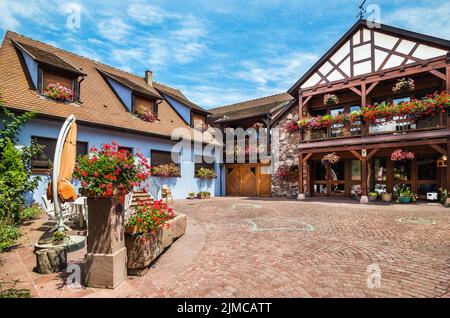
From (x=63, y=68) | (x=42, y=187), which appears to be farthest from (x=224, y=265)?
(x=63, y=68)

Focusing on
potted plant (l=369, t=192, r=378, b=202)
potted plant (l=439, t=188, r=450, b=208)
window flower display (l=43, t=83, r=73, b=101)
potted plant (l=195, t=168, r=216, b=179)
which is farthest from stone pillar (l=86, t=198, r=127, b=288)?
potted plant (l=369, t=192, r=378, b=202)

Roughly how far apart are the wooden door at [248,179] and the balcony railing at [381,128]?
509 cm

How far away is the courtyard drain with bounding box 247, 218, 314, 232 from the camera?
6.43 meters

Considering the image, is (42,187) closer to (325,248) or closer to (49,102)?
(49,102)

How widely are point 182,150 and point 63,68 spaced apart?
714 centimetres

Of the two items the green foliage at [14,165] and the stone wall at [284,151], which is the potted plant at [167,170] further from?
the stone wall at [284,151]

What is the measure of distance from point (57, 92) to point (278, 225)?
34.0 ft

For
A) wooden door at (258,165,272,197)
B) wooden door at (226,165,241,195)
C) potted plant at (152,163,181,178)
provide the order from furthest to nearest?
wooden door at (226,165,241,195) < wooden door at (258,165,272,197) < potted plant at (152,163,181,178)

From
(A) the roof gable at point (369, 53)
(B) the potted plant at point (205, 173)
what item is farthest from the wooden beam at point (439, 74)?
(B) the potted plant at point (205, 173)

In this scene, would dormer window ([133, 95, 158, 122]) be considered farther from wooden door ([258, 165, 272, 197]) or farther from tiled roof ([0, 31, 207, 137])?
wooden door ([258, 165, 272, 197])

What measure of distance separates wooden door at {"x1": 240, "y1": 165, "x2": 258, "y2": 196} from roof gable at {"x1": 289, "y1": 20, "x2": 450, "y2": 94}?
652 centimetres

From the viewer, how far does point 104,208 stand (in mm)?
3256

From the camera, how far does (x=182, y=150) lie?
1495 centimetres

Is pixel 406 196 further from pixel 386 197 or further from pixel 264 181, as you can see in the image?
pixel 264 181
